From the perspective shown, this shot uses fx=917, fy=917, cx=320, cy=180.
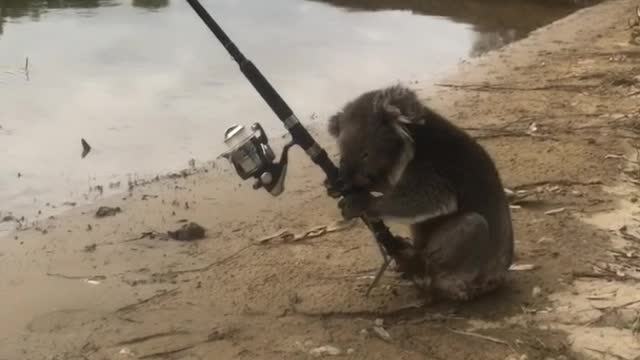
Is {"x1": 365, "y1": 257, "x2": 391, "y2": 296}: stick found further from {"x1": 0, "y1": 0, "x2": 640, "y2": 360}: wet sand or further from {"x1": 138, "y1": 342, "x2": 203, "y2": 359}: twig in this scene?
{"x1": 138, "y1": 342, "x2": 203, "y2": 359}: twig

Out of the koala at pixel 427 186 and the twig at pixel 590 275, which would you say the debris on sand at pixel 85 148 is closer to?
the koala at pixel 427 186

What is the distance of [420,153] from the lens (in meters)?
5.29

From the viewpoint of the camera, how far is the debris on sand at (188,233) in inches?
301

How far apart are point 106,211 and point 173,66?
721 centimetres

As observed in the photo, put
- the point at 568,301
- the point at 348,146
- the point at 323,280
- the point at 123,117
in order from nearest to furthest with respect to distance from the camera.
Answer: the point at 348,146 < the point at 568,301 < the point at 323,280 < the point at 123,117

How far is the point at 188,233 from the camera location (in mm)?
7656

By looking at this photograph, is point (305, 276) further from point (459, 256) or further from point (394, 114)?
point (394, 114)

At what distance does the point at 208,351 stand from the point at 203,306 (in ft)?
2.26

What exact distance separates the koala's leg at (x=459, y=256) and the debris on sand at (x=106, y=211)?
3.71 meters

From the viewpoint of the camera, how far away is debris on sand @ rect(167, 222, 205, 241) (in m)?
7.64

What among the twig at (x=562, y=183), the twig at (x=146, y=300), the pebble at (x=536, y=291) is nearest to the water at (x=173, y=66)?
the twig at (x=146, y=300)

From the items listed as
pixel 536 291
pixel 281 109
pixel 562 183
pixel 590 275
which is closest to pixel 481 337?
pixel 536 291

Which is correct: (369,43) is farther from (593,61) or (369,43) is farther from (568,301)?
(568,301)

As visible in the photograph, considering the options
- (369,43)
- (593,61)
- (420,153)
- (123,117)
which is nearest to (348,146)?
(420,153)
